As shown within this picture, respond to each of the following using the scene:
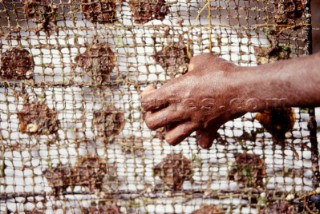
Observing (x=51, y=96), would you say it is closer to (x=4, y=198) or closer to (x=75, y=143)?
(x=75, y=143)

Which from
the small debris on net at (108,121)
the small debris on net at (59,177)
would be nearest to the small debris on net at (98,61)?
the small debris on net at (108,121)

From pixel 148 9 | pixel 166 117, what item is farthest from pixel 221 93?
pixel 148 9

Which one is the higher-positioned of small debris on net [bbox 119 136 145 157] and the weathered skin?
the weathered skin

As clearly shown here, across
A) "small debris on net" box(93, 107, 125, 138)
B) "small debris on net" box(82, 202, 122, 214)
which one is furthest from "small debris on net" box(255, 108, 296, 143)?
"small debris on net" box(82, 202, 122, 214)

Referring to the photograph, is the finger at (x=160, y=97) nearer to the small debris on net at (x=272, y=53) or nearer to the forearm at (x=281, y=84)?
the forearm at (x=281, y=84)

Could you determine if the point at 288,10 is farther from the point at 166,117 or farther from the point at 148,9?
the point at 166,117

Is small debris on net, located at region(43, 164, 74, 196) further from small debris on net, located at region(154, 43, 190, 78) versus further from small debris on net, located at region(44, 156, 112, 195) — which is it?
small debris on net, located at region(154, 43, 190, 78)

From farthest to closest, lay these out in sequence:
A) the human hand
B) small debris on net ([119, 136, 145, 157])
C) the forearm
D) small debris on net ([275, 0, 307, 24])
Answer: small debris on net ([119, 136, 145, 157]), small debris on net ([275, 0, 307, 24]), the human hand, the forearm
